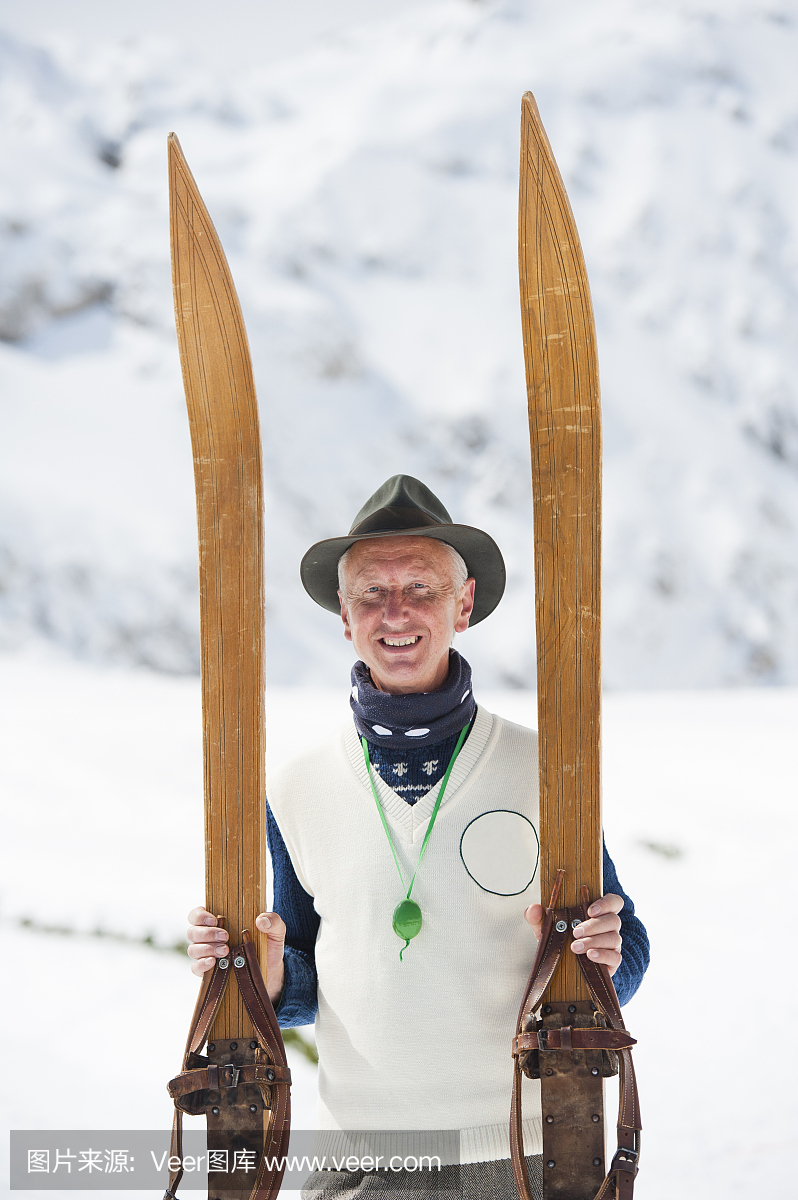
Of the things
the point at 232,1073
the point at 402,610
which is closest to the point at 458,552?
the point at 402,610

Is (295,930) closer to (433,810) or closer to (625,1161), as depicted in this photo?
(433,810)

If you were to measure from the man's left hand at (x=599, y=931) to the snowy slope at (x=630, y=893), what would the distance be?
6.32 feet

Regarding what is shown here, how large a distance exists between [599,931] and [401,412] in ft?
31.5

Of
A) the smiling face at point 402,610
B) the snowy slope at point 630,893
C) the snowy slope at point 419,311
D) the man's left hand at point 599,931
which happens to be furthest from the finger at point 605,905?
the snowy slope at point 419,311

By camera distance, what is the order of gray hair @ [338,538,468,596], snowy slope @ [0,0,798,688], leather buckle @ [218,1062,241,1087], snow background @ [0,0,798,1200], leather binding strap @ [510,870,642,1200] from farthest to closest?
1. snowy slope @ [0,0,798,688]
2. snow background @ [0,0,798,1200]
3. gray hair @ [338,538,468,596]
4. leather buckle @ [218,1062,241,1087]
5. leather binding strap @ [510,870,642,1200]

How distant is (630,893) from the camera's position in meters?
3.72

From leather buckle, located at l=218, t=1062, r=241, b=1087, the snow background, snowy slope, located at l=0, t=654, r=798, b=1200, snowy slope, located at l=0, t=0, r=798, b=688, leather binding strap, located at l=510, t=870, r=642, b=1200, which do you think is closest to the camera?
leather binding strap, located at l=510, t=870, r=642, b=1200

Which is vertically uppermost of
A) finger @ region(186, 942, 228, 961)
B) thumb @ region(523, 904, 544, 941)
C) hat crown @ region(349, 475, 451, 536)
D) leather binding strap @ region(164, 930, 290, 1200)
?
hat crown @ region(349, 475, 451, 536)

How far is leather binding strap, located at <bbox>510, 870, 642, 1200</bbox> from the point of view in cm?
108

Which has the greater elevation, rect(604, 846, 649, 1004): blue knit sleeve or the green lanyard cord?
the green lanyard cord

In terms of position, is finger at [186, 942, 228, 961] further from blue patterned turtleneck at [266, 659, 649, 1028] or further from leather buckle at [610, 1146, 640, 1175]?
leather buckle at [610, 1146, 640, 1175]

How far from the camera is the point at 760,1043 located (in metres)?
3.09

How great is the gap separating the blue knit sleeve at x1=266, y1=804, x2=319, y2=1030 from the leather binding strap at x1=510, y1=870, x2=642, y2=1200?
292 mm

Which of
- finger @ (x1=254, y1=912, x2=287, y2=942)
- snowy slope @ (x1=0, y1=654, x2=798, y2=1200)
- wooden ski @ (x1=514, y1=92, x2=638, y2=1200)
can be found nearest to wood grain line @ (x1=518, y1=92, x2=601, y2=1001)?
wooden ski @ (x1=514, y1=92, x2=638, y2=1200)
